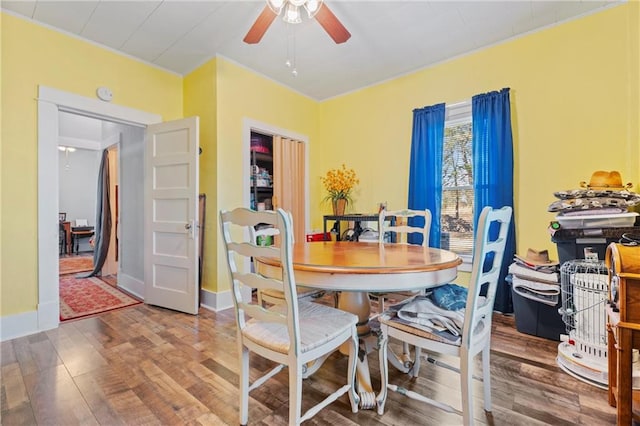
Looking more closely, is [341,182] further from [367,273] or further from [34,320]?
[34,320]

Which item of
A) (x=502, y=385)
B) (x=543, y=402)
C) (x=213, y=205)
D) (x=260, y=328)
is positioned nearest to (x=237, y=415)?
(x=260, y=328)

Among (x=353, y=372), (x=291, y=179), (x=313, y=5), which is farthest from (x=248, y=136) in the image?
(x=353, y=372)

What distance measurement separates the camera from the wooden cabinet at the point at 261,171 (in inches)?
156

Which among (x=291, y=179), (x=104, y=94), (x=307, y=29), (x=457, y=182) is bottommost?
(x=457, y=182)

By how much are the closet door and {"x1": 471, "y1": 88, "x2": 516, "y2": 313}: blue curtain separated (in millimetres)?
2274

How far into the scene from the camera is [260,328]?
4.64ft

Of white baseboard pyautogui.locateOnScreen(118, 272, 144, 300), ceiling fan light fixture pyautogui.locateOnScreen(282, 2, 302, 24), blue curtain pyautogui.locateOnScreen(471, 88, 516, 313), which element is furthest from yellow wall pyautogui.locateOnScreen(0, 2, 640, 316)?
ceiling fan light fixture pyautogui.locateOnScreen(282, 2, 302, 24)

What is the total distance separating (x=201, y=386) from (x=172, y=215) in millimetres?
1926

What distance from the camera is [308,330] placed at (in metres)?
1.36

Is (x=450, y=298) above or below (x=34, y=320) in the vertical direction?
above

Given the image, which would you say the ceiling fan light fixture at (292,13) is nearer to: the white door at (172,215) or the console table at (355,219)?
the white door at (172,215)

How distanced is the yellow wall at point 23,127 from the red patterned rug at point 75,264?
9.65 feet

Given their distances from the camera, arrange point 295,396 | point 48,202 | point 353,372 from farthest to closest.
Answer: point 48,202 < point 353,372 < point 295,396

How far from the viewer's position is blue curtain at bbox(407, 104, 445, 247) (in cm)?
325
